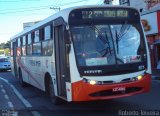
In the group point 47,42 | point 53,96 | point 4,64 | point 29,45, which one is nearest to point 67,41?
point 47,42

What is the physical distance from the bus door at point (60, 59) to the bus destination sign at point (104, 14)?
2.85ft

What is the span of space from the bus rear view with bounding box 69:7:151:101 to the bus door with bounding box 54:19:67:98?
2.45ft

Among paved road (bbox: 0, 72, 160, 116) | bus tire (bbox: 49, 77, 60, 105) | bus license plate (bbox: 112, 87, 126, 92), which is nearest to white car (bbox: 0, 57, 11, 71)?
paved road (bbox: 0, 72, 160, 116)

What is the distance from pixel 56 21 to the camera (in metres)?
11.7

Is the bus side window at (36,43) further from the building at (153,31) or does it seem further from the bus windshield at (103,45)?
the building at (153,31)

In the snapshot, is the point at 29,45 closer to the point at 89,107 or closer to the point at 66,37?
the point at 89,107

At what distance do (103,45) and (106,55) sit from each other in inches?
11.0

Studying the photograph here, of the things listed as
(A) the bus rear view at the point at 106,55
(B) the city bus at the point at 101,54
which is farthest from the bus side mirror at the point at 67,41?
(A) the bus rear view at the point at 106,55

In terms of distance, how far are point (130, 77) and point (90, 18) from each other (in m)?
1.90

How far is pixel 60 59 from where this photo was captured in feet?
37.6

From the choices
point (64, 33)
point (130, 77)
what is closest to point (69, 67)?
point (64, 33)

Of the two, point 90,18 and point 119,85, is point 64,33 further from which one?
point 119,85

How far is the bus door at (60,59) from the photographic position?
437 inches

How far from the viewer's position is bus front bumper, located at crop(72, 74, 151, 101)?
33.1ft
